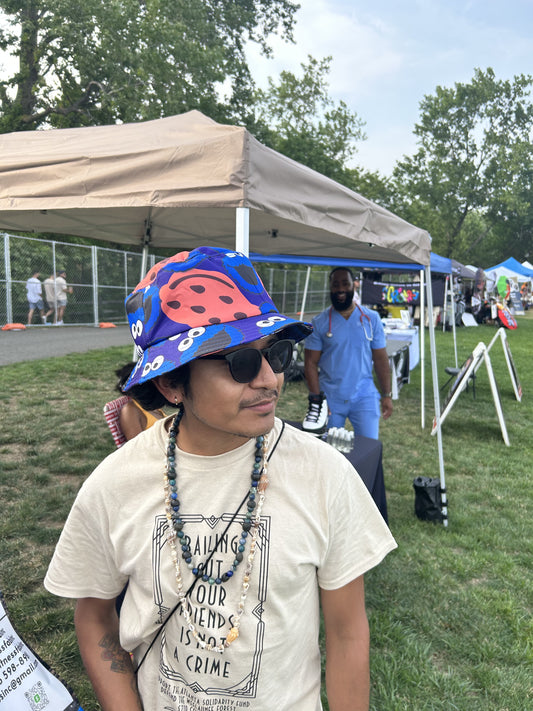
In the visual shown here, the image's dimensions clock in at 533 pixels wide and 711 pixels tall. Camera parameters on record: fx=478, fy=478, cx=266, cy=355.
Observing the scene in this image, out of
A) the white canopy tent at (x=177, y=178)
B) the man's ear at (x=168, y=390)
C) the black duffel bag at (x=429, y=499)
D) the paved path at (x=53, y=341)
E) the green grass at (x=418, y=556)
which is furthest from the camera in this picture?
the paved path at (x=53, y=341)

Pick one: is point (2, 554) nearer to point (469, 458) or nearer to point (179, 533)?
point (179, 533)

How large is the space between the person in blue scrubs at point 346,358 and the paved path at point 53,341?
735 centimetres

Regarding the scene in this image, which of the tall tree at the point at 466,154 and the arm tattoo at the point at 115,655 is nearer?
the arm tattoo at the point at 115,655

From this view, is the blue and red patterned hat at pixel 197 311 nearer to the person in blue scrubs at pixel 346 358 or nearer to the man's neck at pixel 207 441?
the man's neck at pixel 207 441

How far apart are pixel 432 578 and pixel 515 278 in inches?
1309

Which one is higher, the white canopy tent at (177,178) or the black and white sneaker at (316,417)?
the white canopy tent at (177,178)

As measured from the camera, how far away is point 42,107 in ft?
69.1

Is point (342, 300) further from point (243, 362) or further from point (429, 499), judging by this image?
point (243, 362)

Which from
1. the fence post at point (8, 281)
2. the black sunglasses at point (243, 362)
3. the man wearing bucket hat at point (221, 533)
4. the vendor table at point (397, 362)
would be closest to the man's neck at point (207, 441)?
the man wearing bucket hat at point (221, 533)

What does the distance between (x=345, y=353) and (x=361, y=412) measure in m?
0.53

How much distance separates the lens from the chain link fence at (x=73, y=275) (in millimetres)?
13405

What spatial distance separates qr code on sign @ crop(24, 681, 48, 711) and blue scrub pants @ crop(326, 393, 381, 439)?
3333mm

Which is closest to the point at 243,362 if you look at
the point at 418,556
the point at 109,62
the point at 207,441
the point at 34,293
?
the point at 207,441

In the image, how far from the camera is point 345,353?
416cm
